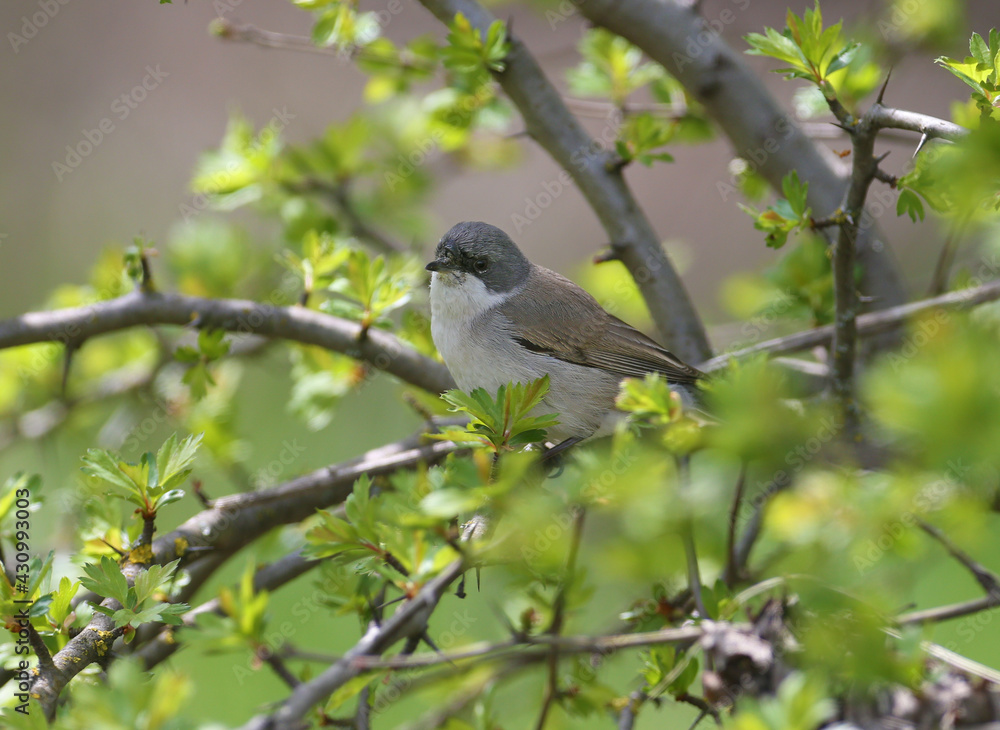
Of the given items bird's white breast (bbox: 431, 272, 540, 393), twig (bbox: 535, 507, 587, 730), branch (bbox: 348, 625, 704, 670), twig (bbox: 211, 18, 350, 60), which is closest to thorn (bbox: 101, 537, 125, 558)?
branch (bbox: 348, 625, 704, 670)

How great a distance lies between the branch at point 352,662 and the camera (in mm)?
1322

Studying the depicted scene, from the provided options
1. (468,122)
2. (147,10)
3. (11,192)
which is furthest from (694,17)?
(147,10)

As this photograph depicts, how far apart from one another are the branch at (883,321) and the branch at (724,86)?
0.46 meters

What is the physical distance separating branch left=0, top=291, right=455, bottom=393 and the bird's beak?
29 cm

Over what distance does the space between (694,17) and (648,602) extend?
6.68 ft

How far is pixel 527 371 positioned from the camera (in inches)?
117

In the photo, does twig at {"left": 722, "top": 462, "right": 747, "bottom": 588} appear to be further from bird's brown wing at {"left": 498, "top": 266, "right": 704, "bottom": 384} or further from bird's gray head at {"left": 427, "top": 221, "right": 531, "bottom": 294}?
bird's gray head at {"left": 427, "top": 221, "right": 531, "bottom": 294}

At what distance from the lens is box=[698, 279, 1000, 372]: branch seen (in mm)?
2414

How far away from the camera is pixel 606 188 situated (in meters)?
2.91

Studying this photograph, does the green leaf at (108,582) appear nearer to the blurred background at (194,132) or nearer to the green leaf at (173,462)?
the green leaf at (173,462)

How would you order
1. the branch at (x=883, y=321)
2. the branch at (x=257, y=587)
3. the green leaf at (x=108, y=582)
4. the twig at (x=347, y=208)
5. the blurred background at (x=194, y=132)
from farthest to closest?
the blurred background at (x=194, y=132) → the twig at (x=347, y=208) → the branch at (x=883, y=321) → the branch at (x=257, y=587) → the green leaf at (x=108, y=582)

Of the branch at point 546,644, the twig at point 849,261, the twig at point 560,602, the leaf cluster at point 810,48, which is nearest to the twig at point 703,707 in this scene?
the branch at point 546,644

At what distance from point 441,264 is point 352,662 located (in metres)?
1.81

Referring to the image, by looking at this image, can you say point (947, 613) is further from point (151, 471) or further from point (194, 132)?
point (194, 132)
